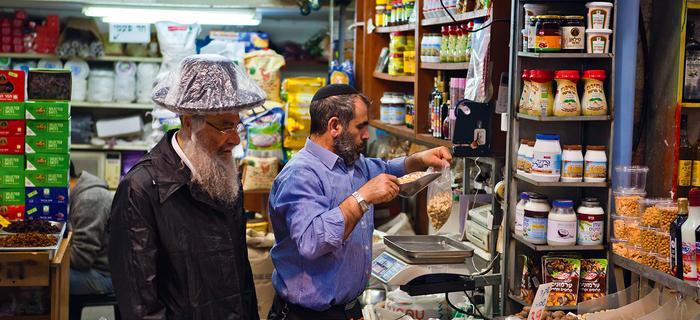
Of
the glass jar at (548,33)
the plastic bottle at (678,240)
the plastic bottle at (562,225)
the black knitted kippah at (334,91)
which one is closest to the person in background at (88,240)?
the black knitted kippah at (334,91)

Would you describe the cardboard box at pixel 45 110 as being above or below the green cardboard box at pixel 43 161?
above

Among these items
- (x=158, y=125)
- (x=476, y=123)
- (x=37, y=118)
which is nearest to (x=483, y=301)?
(x=476, y=123)

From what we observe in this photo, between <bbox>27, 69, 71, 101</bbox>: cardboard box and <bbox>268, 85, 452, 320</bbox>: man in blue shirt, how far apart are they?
2.11 meters

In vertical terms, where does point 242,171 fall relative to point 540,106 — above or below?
below

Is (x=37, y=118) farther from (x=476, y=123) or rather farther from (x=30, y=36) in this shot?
(x=30, y=36)

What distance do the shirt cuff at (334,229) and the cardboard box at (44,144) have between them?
8.04ft

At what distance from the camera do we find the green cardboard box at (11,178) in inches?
205

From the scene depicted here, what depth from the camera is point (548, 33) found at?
12.2 ft

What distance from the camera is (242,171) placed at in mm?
6996

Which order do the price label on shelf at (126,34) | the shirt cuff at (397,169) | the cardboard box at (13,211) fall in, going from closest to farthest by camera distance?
the shirt cuff at (397,169) → the cardboard box at (13,211) → the price label on shelf at (126,34)

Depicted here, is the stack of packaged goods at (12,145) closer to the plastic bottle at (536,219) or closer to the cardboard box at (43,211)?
the cardboard box at (43,211)

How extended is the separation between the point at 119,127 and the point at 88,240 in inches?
126

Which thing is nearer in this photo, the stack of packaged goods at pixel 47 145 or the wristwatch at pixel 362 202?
the wristwatch at pixel 362 202

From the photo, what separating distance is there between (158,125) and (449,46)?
3.31 m
